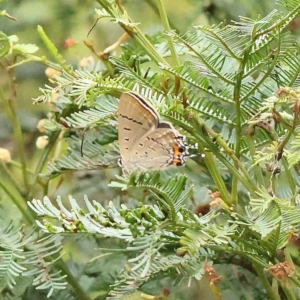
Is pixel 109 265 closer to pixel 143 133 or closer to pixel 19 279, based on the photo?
pixel 19 279

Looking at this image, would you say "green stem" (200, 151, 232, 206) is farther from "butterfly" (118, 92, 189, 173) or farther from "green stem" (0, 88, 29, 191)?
"green stem" (0, 88, 29, 191)

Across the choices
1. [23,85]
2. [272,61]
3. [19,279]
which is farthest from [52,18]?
[272,61]

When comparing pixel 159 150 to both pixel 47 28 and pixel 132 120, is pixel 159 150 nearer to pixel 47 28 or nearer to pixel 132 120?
pixel 132 120

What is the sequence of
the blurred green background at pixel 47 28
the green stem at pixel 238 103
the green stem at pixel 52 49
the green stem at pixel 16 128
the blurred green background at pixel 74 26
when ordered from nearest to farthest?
the green stem at pixel 238 103 → the green stem at pixel 52 49 → the green stem at pixel 16 128 → the blurred green background at pixel 74 26 → the blurred green background at pixel 47 28

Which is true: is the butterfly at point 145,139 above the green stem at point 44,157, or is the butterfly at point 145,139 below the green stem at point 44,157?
above

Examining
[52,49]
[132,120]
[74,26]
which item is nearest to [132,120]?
[132,120]

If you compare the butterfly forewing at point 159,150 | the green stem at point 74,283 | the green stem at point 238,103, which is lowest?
the green stem at point 74,283

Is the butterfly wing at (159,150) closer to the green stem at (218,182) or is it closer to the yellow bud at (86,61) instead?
the green stem at (218,182)

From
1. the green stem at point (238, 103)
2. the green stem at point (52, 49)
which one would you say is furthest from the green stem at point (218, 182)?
the green stem at point (52, 49)

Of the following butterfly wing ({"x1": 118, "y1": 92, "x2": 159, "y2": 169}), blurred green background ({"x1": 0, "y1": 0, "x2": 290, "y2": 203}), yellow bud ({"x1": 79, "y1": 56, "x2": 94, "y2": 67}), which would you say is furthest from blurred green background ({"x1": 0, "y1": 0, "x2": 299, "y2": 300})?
butterfly wing ({"x1": 118, "y1": 92, "x2": 159, "y2": 169})
